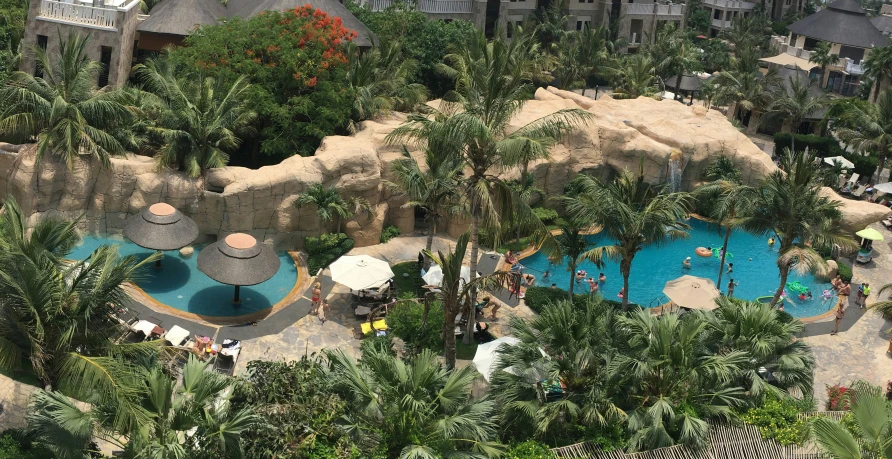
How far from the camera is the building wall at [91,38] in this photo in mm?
→ 43062

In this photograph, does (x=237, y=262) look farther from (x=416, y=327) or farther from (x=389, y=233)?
(x=389, y=233)

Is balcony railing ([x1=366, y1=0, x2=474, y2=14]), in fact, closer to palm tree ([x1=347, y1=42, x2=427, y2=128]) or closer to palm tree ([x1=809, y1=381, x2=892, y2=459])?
palm tree ([x1=347, y1=42, x2=427, y2=128])

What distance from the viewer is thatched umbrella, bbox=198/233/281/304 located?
104 feet

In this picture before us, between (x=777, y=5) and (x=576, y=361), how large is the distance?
84439 mm

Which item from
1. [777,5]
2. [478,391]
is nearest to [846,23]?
[777,5]

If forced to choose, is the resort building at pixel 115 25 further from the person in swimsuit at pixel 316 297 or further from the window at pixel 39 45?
the person in swimsuit at pixel 316 297

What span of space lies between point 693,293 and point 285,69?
18214mm

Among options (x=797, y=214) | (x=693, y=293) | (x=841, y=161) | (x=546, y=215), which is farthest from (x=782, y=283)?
(x=841, y=161)

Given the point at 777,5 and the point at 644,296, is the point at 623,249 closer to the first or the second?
the point at 644,296

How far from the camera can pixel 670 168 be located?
42.2m

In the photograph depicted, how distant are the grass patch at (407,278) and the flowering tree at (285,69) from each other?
22.1 ft

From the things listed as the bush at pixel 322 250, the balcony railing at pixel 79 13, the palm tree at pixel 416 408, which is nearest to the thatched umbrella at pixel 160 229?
the bush at pixel 322 250

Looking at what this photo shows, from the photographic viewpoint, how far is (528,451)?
74.6 feet

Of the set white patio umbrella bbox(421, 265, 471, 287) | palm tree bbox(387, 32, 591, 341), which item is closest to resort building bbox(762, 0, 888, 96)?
white patio umbrella bbox(421, 265, 471, 287)
